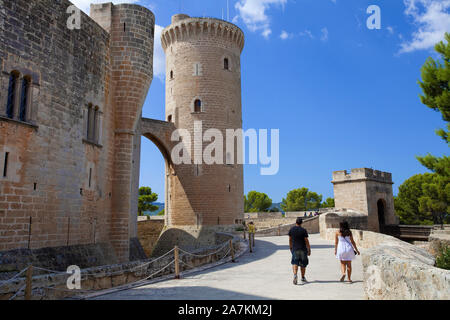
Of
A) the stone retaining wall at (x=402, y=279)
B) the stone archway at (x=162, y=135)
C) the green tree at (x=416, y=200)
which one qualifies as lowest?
the stone retaining wall at (x=402, y=279)

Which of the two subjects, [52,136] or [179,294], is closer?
[179,294]

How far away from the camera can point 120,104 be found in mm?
12797

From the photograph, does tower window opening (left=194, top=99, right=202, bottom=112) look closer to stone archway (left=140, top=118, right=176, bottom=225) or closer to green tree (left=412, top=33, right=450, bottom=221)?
stone archway (left=140, top=118, right=176, bottom=225)

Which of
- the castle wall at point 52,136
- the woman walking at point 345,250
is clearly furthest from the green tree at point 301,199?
the woman walking at point 345,250

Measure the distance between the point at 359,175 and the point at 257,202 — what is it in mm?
42739

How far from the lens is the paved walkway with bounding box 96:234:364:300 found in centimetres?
566

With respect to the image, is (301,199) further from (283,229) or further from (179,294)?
(179,294)

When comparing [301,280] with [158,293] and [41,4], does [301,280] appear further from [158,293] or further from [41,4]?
[41,4]

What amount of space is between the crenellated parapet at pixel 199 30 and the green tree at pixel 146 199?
80.0ft

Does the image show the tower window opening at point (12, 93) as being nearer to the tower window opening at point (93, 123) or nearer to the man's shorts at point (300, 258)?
the tower window opening at point (93, 123)

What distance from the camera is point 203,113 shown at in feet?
77.2

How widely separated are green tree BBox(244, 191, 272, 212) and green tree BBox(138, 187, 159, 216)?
2457 cm

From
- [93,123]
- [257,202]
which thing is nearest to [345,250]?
[93,123]

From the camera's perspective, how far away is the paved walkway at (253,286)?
566 centimetres
